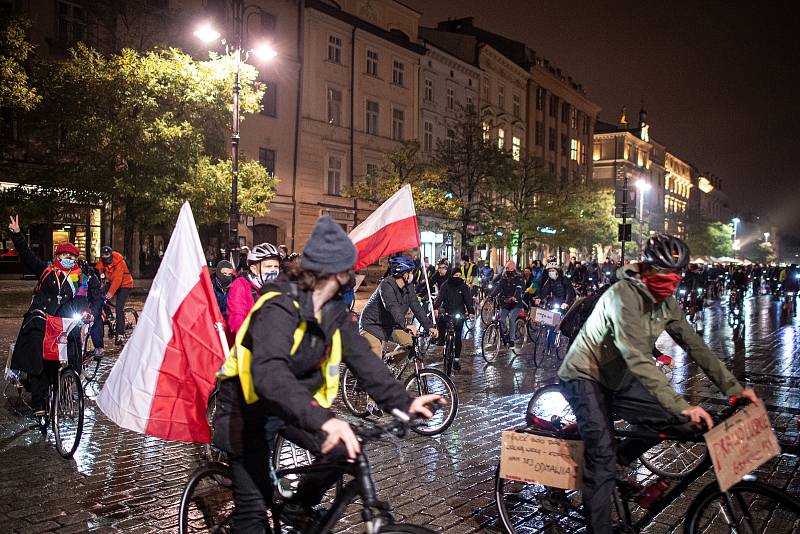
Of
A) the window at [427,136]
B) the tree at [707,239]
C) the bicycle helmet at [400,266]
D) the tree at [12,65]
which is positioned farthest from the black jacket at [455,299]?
the tree at [707,239]

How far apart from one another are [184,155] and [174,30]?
6281 mm

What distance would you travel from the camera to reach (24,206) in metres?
20.2

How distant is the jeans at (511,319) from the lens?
530 inches

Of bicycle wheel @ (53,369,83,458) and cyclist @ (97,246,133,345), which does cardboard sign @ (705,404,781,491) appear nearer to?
bicycle wheel @ (53,369,83,458)

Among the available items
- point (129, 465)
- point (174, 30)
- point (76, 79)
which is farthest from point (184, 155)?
point (129, 465)

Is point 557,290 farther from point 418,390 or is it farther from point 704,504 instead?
point 704,504

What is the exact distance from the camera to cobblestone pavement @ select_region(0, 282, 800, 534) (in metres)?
4.82

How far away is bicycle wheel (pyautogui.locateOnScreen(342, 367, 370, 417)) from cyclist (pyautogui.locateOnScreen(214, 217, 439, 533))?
4.99 meters

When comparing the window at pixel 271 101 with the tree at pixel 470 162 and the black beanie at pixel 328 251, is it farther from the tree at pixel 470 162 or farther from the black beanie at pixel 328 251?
the black beanie at pixel 328 251

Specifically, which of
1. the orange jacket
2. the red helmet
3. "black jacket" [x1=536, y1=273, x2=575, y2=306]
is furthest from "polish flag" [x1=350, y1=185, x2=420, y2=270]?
the orange jacket

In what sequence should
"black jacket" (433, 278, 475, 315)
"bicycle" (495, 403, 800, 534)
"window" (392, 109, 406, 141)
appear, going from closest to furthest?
"bicycle" (495, 403, 800, 534)
"black jacket" (433, 278, 475, 315)
"window" (392, 109, 406, 141)

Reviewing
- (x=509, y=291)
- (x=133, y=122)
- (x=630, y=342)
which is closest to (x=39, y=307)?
(x=630, y=342)

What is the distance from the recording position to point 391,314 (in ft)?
27.1

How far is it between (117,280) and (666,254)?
1334 cm
